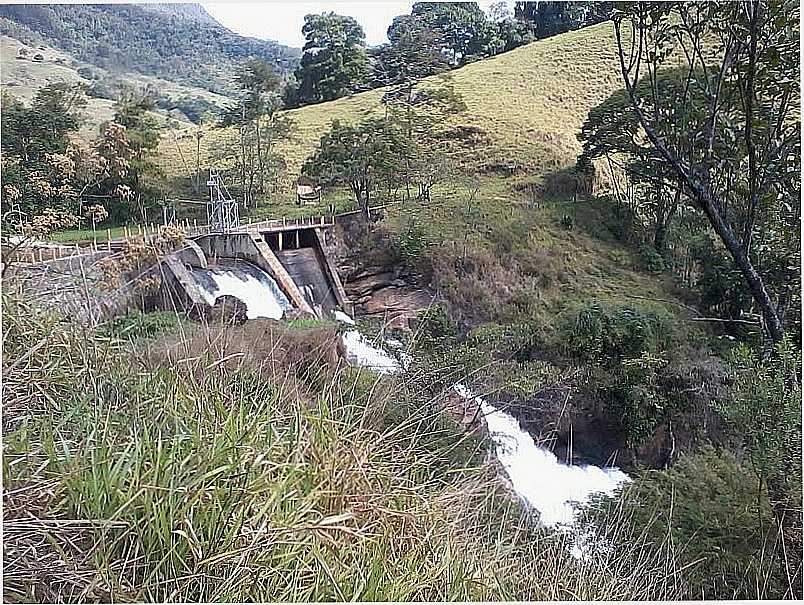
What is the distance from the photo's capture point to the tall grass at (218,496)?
108cm

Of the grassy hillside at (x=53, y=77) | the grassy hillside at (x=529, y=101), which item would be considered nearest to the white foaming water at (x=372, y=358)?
the grassy hillside at (x=53, y=77)

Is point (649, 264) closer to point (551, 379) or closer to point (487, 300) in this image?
point (487, 300)

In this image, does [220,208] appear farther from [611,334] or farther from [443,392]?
[443,392]

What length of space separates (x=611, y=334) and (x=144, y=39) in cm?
544

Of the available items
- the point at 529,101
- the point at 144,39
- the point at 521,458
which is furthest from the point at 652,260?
the point at 144,39

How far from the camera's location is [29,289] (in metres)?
1.98

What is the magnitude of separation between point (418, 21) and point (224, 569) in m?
10.2

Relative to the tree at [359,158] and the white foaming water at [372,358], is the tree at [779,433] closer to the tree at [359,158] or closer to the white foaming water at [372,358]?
the white foaming water at [372,358]

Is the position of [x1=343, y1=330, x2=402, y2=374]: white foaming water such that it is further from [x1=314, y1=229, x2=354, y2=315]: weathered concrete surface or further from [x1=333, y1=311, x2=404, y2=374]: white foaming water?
[x1=314, y1=229, x2=354, y2=315]: weathered concrete surface

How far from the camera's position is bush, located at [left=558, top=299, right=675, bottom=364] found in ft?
19.3

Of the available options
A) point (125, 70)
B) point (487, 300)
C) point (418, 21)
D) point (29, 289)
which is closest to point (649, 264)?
point (487, 300)

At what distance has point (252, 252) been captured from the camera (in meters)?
6.82

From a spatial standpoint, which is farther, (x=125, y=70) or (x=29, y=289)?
(x=125, y=70)

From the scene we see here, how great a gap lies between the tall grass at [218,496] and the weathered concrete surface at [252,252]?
16.2ft
